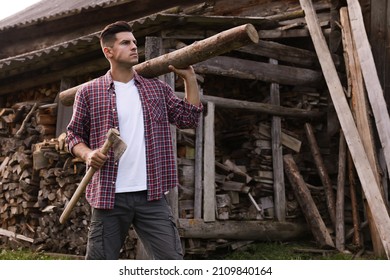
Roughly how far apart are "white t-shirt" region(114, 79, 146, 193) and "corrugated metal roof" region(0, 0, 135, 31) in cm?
630

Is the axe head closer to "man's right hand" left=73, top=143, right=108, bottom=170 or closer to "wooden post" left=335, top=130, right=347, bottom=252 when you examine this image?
"man's right hand" left=73, top=143, right=108, bottom=170

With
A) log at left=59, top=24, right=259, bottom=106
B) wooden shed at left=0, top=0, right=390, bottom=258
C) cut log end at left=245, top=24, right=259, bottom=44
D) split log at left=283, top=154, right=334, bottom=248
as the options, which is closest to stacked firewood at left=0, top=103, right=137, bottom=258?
wooden shed at left=0, top=0, right=390, bottom=258

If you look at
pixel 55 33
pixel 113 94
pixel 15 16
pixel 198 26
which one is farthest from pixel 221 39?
pixel 15 16

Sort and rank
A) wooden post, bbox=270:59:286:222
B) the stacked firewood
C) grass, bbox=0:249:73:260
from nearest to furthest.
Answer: grass, bbox=0:249:73:260, the stacked firewood, wooden post, bbox=270:59:286:222

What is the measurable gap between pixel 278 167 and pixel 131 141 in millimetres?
4153

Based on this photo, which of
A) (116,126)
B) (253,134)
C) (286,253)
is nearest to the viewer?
(116,126)

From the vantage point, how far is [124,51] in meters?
3.55

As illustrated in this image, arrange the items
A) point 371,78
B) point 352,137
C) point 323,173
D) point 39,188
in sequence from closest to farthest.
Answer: point 352,137 < point 371,78 < point 323,173 < point 39,188

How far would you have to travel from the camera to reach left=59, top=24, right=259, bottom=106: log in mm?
3547

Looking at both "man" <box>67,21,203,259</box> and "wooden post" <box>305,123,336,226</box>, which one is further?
"wooden post" <box>305,123,336,226</box>

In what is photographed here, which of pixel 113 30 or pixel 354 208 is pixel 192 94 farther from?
pixel 354 208

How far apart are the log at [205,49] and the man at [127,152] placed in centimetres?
21

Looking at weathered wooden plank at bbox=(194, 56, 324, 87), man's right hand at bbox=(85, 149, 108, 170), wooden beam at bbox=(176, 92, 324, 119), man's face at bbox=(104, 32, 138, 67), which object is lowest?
man's right hand at bbox=(85, 149, 108, 170)

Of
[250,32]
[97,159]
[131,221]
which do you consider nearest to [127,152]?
[97,159]
